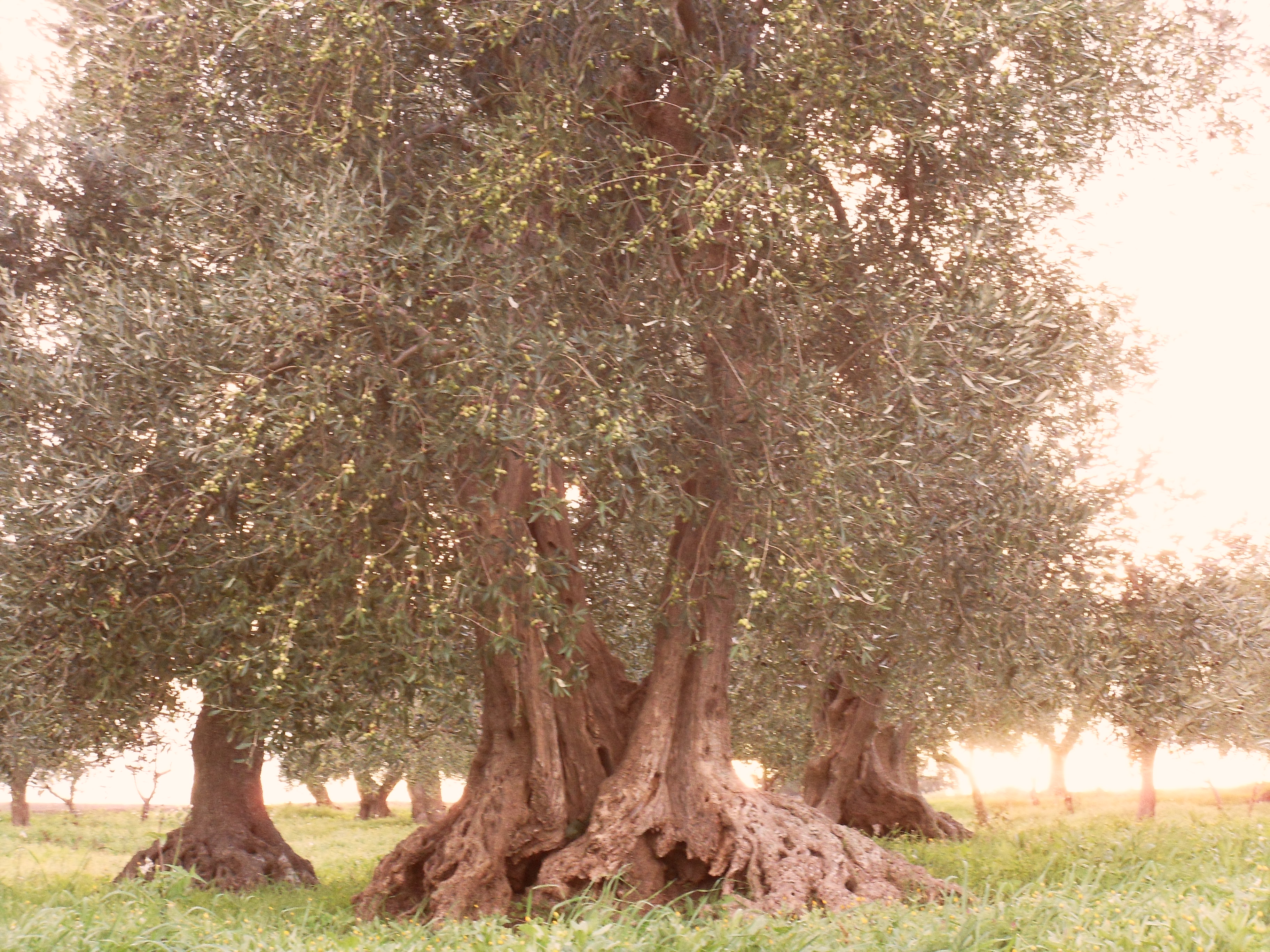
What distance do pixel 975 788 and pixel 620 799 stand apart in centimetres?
1971

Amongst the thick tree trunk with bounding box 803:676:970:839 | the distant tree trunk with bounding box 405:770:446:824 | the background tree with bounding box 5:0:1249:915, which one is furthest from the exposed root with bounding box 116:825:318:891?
the distant tree trunk with bounding box 405:770:446:824

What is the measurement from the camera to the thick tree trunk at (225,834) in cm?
1494

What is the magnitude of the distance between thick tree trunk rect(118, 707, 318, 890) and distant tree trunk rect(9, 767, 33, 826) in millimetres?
1931

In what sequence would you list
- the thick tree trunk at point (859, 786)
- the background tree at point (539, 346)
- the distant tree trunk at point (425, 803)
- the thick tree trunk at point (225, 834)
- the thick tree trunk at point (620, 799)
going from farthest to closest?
the distant tree trunk at point (425, 803) → the thick tree trunk at point (859, 786) → the thick tree trunk at point (225, 834) → the thick tree trunk at point (620, 799) → the background tree at point (539, 346)

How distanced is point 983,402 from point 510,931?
5.69 metres

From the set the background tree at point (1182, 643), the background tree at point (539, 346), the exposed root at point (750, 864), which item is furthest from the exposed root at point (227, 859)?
the background tree at point (1182, 643)

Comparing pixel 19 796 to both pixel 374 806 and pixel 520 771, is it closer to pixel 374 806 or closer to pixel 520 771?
pixel 374 806

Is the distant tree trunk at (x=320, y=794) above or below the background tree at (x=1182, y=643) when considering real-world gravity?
below

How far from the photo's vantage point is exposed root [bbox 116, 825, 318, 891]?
14.8 metres

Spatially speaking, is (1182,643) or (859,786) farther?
(859,786)

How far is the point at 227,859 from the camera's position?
15047 millimetres

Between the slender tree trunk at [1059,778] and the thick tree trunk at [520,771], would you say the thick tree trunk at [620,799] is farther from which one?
the slender tree trunk at [1059,778]

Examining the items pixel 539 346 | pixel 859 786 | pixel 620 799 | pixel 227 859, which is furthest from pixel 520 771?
pixel 859 786

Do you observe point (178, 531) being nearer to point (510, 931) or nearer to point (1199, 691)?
point (510, 931)
